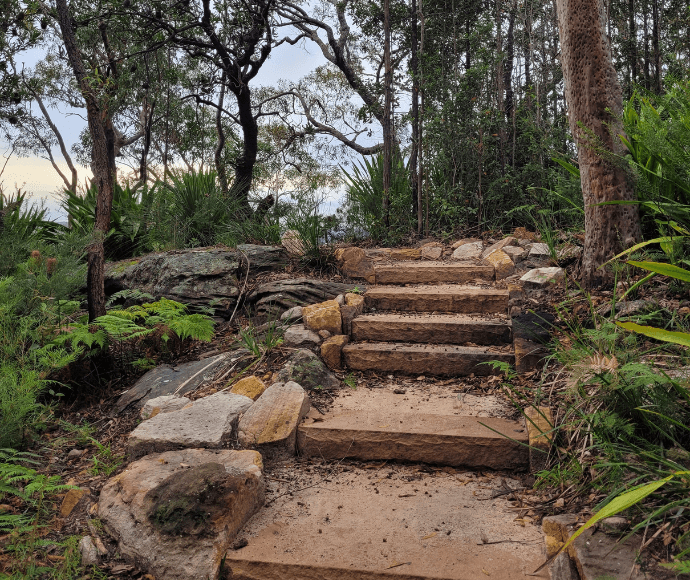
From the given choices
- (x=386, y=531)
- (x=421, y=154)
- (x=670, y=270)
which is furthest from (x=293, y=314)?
(x=421, y=154)

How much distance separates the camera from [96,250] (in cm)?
377

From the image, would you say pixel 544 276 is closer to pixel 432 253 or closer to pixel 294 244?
pixel 432 253

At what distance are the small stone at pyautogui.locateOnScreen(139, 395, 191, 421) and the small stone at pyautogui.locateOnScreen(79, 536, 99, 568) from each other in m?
0.89

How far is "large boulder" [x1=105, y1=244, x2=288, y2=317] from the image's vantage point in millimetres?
4492

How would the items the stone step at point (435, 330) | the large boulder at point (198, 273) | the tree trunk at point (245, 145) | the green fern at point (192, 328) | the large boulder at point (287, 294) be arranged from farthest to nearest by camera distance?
1. the tree trunk at point (245, 145)
2. the large boulder at point (198, 273)
3. the large boulder at point (287, 294)
4. the stone step at point (435, 330)
5. the green fern at point (192, 328)

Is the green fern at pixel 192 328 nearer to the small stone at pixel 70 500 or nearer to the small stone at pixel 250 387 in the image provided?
the small stone at pixel 250 387

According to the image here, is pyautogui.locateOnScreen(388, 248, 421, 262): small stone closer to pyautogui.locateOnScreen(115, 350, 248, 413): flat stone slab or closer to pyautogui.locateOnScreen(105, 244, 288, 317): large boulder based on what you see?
pyautogui.locateOnScreen(105, 244, 288, 317): large boulder

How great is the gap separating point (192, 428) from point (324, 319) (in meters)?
1.35

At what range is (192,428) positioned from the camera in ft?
8.89

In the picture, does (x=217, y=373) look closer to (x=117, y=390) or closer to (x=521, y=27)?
(x=117, y=390)

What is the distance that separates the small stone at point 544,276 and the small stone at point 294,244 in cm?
215

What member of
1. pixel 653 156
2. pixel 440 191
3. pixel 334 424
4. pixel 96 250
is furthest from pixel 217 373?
pixel 440 191

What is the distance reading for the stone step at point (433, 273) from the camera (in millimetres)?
4695

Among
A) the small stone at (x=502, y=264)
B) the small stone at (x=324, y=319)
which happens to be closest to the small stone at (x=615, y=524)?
the small stone at (x=324, y=319)
